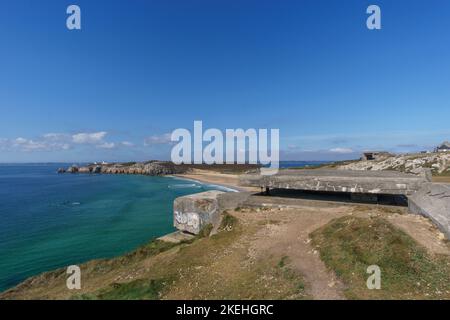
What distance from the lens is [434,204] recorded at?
35.8 feet

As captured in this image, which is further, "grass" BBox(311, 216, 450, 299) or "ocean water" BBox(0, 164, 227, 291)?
"ocean water" BBox(0, 164, 227, 291)

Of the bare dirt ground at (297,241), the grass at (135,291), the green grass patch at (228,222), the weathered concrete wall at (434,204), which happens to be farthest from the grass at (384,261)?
the grass at (135,291)

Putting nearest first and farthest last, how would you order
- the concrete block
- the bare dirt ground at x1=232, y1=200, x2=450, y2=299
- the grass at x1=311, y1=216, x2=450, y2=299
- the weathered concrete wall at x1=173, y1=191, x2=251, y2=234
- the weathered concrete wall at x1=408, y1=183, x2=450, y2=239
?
the grass at x1=311, y1=216, x2=450, y2=299
the bare dirt ground at x1=232, y1=200, x2=450, y2=299
the weathered concrete wall at x1=408, y1=183, x2=450, y2=239
the weathered concrete wall at x1=173, y1=191, x2=251, y2=234
the concrete block

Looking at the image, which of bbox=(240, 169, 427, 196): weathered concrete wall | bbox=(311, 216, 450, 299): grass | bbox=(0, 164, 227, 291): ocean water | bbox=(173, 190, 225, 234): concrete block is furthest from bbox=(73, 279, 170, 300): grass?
bbox=(0, 164, 227, 291): ocean water

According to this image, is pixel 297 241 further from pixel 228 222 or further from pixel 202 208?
pixel 202 208

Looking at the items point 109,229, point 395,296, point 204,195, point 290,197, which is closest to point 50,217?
→ point 109,229

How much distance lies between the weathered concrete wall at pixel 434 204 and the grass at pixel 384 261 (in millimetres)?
1819

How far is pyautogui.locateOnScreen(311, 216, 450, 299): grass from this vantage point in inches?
257

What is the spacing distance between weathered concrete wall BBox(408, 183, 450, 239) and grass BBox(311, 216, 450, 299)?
1819 millimetres

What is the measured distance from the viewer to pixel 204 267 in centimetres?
955

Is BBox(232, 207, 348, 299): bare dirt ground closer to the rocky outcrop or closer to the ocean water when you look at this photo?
the ocean water

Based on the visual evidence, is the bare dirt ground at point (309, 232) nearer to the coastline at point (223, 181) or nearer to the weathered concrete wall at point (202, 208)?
the weathered concrete wall at point (202, 208)

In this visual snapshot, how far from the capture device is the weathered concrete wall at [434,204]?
9.70 m
